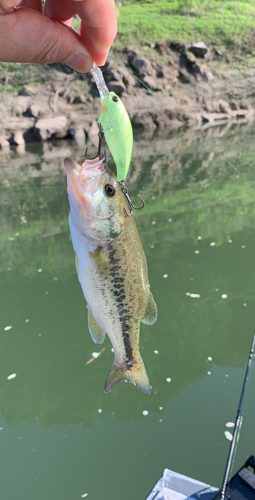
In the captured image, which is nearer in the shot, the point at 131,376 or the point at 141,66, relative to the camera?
the point at 131,376

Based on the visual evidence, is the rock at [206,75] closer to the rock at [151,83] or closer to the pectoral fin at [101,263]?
the rock at [151,83]

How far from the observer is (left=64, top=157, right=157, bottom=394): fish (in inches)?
51.7

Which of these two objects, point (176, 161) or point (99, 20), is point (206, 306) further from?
point (176, 161)

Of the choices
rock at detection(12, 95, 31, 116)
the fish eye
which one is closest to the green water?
the fish eye

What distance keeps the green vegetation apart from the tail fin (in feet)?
71.1

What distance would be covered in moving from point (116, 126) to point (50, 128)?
632 inches

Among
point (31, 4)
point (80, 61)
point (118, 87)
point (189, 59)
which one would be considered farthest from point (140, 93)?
point (80, 61)

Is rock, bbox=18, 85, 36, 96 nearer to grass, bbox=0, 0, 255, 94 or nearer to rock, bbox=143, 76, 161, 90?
grass, bbox=0, 0, 255, 94

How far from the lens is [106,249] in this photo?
1.35m

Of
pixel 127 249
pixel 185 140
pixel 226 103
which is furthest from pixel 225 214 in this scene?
pixel 226 103

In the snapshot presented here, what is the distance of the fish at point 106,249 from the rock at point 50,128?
626 inches

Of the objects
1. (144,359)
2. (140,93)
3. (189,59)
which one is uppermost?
(144,359)

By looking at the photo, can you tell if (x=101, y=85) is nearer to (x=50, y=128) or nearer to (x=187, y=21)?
(x=50, y=128)

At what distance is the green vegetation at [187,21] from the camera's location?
69.5 ft
